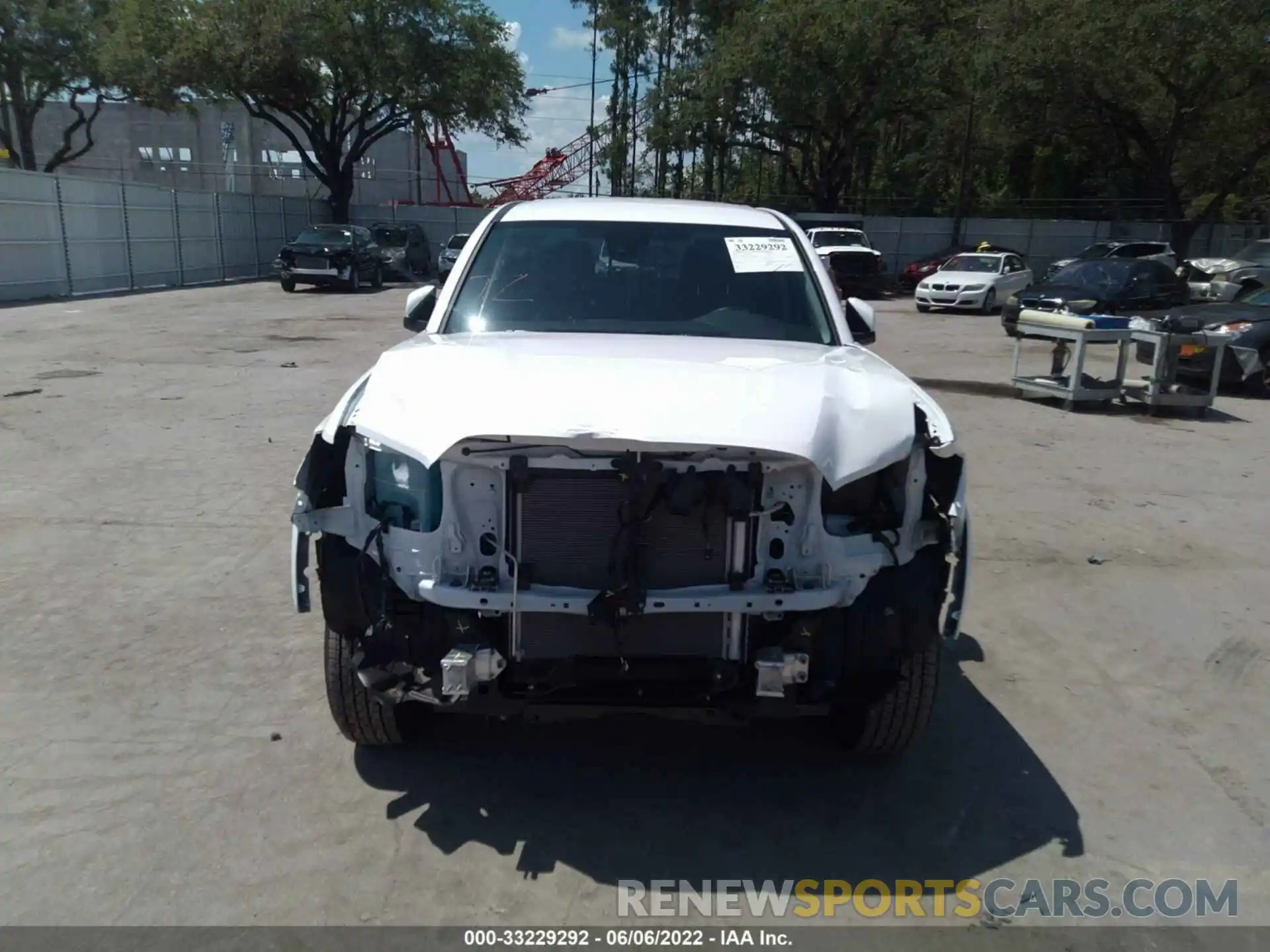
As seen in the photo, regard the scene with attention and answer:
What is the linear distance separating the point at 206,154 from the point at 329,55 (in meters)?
21.2

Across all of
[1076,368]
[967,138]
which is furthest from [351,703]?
[967,138]

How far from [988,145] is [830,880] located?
134ft

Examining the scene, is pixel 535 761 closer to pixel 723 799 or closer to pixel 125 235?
pixel 723 799

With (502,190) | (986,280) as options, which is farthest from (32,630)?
(502,190)

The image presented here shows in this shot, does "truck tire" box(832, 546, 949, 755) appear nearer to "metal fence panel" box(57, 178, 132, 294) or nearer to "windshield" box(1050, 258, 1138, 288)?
"windshield" box(1050, 258, 1138, 288)

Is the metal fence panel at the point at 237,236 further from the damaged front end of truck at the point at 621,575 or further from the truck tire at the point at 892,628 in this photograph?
the truck tire at the point at 892,628

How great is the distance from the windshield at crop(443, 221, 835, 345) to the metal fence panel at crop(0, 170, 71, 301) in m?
20.7

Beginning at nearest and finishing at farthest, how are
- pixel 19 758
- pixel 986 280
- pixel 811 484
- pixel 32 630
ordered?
pixel 811 484 < pixel 19 758 < pixel 32 630 < pixel 986 280

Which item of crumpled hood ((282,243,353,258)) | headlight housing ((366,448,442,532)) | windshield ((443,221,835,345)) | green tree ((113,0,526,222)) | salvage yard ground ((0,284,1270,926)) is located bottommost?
salvage yard ground ((0,284,1270,926))

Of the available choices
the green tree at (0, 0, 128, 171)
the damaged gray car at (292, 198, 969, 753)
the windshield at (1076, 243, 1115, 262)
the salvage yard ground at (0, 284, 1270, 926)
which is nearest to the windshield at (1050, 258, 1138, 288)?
the windshield at (1076, 243, 1115, 262)

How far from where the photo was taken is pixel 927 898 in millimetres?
3023

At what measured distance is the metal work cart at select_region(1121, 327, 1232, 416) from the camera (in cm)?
1100

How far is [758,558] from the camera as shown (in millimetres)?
3078

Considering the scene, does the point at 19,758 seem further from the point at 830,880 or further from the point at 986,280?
the point at 986,280
